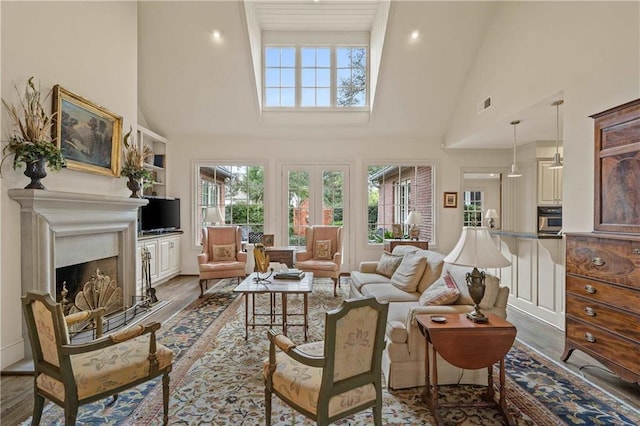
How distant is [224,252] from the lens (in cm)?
533

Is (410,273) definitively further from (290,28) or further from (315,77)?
(290,28)

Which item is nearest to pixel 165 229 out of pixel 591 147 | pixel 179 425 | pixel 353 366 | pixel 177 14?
pixel 177 14

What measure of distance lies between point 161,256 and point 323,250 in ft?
9.08

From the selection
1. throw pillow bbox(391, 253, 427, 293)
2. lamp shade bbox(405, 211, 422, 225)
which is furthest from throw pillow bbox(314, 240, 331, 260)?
throw pillow bbox(391, 253, 427, 293)

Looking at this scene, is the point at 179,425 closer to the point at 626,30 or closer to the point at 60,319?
the point at 60,319

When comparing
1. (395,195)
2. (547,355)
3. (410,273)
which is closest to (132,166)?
(410,273)

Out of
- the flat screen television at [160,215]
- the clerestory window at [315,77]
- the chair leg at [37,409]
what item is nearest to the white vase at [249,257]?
the flat screen television at [160,215]

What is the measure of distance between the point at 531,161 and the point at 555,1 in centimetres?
302

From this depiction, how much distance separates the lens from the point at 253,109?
5.89 meters

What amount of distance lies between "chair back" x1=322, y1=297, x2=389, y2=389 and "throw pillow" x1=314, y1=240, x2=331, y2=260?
372 cm

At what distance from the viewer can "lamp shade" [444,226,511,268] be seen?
207 cm

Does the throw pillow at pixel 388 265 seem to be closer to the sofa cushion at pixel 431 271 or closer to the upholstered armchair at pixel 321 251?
the sofa cushion at pixel 431 271

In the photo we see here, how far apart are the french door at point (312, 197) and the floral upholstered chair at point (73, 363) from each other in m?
4.61

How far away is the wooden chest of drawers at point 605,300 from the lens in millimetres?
2217
